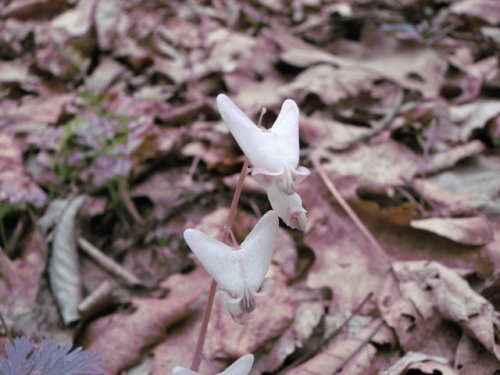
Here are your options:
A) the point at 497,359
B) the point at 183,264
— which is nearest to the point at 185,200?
the point at 183,264

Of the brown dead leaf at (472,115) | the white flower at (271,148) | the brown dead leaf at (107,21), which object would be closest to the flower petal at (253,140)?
the white flower at (271,148)

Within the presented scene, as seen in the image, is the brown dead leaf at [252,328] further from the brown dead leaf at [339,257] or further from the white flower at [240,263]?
the white flower at [240,263]

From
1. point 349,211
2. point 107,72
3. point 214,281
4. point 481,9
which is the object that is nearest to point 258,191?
point 349,211

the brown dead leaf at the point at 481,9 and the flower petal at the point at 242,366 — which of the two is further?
the brown dead leaf at the point at 481,9

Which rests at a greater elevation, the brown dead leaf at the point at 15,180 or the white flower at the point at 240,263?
the white flower at the point at 240,263

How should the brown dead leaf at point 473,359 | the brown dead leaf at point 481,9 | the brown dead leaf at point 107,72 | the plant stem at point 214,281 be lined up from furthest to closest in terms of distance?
the brown dead leaf at point 481,9 → the brown dead leaf at point 107,72 → the brown dead leaf at point 473,359 → the plant stem at point 214,281

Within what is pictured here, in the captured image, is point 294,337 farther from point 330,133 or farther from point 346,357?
point 330,133

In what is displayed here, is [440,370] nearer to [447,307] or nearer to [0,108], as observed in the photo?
[447,307]
